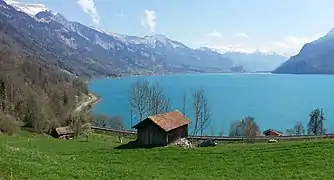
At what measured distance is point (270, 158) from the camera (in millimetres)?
34656

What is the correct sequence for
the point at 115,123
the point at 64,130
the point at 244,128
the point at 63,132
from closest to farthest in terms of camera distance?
1. the point at 63,132
2. the point at 64,130
3. the point at 244,128
4. the point at 115,123

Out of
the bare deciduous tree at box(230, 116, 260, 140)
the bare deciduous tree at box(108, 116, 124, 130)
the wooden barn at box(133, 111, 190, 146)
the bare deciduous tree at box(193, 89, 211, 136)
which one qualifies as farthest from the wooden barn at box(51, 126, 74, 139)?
the bare deciduous tree at box(230, 116, 260, 140)

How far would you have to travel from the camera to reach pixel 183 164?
35.8m

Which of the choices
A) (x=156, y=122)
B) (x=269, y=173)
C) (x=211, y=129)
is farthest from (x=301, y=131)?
(x=269, y=173)

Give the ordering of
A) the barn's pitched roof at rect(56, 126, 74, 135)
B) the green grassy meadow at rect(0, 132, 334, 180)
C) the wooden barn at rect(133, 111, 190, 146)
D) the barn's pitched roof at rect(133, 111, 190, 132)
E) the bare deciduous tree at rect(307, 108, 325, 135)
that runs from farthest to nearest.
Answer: the bare deciduous tree at rect(307, 108, 325, 135), the barn's pitched roof at rect(56, 126, 74, 135), the barn's pitched roof at rect(133, 111, 190, 132), the wooden barn at rect(133, 111, 190, 146), the green grassy meadow at rect(0, 132, 334, 180)

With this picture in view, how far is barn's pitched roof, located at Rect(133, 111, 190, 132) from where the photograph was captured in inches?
2202

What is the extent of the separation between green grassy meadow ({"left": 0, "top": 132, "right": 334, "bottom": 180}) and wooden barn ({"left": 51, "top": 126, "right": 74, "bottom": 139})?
50.1m

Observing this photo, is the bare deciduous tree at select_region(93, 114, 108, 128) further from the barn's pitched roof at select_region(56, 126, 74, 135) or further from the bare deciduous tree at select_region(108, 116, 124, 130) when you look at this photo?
the barn's pitched roof at select_region(56, 126, 74, 135)

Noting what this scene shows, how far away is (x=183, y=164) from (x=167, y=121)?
22411mm

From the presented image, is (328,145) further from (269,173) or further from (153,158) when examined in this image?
(153,158)

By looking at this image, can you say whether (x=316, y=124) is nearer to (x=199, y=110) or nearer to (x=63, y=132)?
(x=199, y=110)

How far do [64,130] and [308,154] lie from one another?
225 feet

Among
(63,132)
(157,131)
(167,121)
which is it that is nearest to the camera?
(157,131)

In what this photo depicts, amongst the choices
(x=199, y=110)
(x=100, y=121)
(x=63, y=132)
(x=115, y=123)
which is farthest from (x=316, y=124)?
(x=63, y=132)
